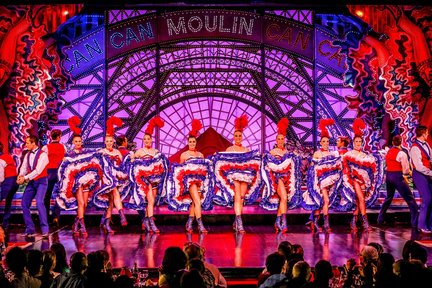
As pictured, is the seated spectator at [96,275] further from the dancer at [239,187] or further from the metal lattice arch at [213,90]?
the metal lattice arch at [213,90]

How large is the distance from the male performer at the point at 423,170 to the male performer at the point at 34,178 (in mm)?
5653

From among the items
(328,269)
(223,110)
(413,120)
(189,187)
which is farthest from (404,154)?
(223,110)

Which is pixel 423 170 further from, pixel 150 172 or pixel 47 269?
pixel 47 269

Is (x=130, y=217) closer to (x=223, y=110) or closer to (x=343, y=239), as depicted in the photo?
(x=343, y=239)

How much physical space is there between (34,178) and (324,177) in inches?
175

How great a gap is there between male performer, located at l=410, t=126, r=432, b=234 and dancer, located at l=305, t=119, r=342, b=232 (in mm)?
1164

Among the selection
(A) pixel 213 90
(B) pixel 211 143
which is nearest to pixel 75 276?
(B) pixel 211 143

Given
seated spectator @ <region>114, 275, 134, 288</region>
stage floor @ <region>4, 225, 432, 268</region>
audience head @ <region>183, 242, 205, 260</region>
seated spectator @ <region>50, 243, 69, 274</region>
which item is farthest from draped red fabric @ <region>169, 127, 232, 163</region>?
seated spectator @ <region>114, 275, 134, 288</region>

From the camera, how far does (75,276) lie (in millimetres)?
5125

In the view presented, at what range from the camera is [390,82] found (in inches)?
540

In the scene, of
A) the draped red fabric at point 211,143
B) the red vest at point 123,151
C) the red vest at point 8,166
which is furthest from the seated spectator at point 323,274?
the draped red fabric at point 211,143

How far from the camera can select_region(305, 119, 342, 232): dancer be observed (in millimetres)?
10820

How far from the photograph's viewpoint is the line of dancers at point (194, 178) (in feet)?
35.0

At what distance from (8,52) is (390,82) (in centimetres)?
736
